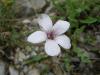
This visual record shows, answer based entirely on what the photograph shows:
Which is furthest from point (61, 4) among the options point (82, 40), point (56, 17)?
point (82, 40)

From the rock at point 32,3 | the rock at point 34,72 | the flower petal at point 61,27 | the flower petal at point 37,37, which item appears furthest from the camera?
the rock at point 32,3

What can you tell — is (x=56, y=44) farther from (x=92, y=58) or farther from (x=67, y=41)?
(x=92, y=58)

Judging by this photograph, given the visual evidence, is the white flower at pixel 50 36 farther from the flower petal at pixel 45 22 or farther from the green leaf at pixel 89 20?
the green leaf at pixel 89 20

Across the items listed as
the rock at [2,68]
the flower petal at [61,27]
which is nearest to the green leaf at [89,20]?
the flower petal at [61,27]

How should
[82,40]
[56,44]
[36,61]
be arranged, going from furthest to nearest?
[82,40] → [36,61] → [56,44]

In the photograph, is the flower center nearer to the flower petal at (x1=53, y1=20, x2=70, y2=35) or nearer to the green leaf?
the flower petal at (x1=53, y1=20, x2=70, y2=35)

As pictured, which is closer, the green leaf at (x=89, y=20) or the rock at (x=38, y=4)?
the green leaf at (x=89, y=20)
